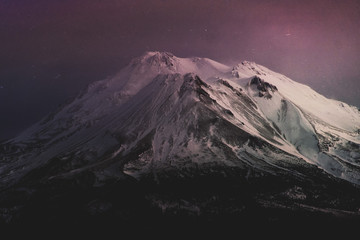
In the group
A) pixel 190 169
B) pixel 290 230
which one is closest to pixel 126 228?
pixel 190 169

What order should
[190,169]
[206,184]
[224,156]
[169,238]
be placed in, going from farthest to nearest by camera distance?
1. [224,156]
2. [190,169]
3. [206,184]
4. [169,238]

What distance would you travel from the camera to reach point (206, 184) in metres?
146

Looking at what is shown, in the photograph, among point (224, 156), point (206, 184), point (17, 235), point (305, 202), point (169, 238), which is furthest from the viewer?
point (224, 156)

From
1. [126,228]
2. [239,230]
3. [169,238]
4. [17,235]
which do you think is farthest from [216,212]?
[17,235]

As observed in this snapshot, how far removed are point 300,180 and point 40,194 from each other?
116307 mm

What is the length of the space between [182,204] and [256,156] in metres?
54.7

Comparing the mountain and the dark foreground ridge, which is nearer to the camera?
the dark foreground ridge

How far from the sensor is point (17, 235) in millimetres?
125812

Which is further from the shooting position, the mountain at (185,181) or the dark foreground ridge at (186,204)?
the mountain at (185,181)

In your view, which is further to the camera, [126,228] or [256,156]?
[256,156]

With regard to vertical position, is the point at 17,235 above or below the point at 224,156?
below

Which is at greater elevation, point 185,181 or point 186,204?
point 185,181

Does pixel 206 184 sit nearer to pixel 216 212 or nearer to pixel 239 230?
pixel 216 212

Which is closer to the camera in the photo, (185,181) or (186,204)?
(186,204)
